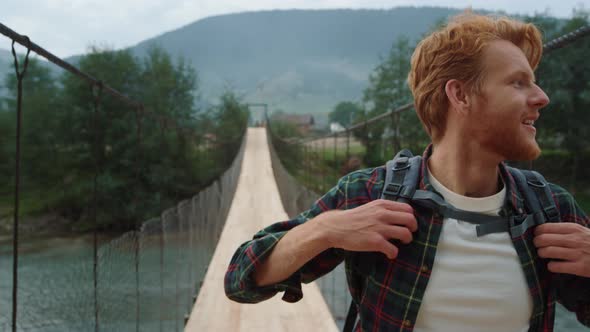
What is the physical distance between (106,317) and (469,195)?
194 centimetres

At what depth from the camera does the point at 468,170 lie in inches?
28.3

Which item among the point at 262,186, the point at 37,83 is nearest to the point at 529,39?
the point at 262,186

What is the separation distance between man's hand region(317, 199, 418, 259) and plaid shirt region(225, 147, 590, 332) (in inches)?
1.4

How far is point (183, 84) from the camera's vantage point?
2720cm

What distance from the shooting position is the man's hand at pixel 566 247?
65 cm

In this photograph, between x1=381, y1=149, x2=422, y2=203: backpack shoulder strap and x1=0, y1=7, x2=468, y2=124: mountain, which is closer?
x1=381, y1=149, x2=422, y2=203: backpack shoulder strap

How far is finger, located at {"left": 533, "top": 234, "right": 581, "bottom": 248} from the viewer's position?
65 cm

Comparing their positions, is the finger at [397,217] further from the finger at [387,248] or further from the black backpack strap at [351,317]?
the black backpack strap at [351,317]

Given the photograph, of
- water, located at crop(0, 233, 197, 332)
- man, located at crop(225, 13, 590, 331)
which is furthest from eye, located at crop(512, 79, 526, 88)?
water, located at crop(0, 233, 197, 332)

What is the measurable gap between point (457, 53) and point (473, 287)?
0.29 metres

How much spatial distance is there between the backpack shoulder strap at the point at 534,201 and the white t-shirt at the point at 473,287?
0.09ft

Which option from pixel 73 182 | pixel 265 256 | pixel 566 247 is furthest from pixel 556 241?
pixel 73 182

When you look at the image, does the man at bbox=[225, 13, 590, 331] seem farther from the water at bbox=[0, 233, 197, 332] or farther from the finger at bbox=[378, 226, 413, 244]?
the water at bbox=[0, 233, 197, 332]

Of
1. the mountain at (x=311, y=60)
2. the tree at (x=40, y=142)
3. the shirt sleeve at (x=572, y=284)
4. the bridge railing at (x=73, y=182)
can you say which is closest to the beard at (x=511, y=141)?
the shirt sleeve at (x=572, y=284)
